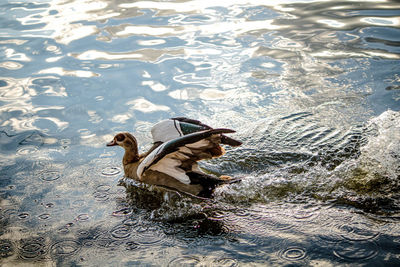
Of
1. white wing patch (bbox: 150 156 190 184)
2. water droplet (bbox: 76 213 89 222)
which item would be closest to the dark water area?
water droplet (bbox: 76 213 89 222)

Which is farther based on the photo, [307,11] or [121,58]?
[307,11]

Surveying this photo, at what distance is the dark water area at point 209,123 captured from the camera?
3.93m

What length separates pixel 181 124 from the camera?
Answer: 477cm

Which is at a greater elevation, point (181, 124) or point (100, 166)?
point (181, 124)

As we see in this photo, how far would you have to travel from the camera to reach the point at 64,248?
4000 millimetres

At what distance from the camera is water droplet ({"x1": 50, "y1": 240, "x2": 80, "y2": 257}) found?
12.9 ft

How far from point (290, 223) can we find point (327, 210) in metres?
0.45

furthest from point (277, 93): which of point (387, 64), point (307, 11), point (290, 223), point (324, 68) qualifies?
point (307, 11)

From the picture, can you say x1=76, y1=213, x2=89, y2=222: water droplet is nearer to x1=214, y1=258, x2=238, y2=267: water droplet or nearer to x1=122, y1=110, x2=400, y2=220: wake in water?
x1=122, y1=110, x2=400, y2=220: wake in water

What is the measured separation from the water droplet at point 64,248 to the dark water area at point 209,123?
2cm

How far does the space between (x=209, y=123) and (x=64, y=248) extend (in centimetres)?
307

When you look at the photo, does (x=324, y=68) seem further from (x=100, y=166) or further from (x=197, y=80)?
(x=100, y=166)

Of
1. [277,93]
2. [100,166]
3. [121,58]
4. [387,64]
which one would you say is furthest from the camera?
[121,58]

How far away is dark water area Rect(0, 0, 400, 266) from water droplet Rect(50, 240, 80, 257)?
15mm
